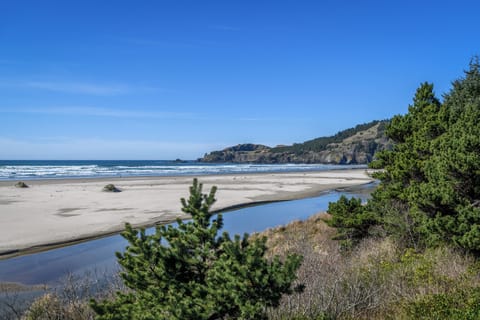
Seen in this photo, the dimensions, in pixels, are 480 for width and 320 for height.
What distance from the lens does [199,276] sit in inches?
166

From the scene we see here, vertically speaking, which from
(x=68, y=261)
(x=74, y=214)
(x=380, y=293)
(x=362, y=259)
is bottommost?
(x=68, y=261)

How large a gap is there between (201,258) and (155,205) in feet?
73.6

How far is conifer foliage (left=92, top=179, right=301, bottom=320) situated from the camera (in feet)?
11.8

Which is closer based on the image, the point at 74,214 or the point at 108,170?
the point at 74,214

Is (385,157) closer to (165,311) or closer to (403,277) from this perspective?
(403,277)

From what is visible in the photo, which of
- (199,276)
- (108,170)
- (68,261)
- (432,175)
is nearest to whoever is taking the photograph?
(199,276)

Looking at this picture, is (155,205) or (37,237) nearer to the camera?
(37,237)

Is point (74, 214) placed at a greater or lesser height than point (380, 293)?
lesser

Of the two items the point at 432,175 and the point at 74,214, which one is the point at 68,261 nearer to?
the point at 74,214

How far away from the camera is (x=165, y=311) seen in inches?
152

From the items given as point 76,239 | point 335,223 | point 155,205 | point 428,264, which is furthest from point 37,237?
point 428,264

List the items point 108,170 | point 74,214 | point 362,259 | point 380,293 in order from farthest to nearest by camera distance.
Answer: point 108,170, point 74,214, point 362,259, point 380,293

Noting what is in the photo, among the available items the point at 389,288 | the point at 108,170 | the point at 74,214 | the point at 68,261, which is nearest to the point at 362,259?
the point at 389,288

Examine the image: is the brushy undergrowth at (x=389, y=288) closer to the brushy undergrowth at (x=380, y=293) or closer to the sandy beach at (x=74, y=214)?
the brushy undergrowth at (x=380, y=293)
